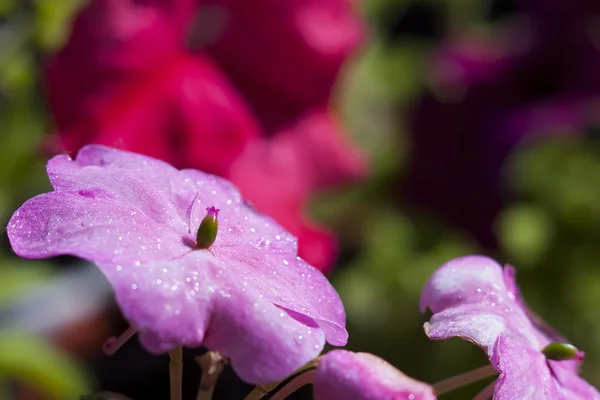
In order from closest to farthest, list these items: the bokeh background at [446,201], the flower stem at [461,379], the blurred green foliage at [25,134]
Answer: the flower stem at [461,379] → the blurred green foliage at [25,134] → the bokeh background at [446,201]

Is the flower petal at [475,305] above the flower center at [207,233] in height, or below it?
below

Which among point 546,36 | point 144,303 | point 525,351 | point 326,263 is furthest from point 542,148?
point 144,303

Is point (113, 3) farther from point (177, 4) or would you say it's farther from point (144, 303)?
point (144, 303)

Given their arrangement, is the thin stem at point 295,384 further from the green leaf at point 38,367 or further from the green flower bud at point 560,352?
the green leaf at point 38,367

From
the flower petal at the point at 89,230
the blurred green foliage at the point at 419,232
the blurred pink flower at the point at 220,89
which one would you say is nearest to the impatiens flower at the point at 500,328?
the flower petal at the point at 89,230

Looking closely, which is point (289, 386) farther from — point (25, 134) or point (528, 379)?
point (25, 134)
